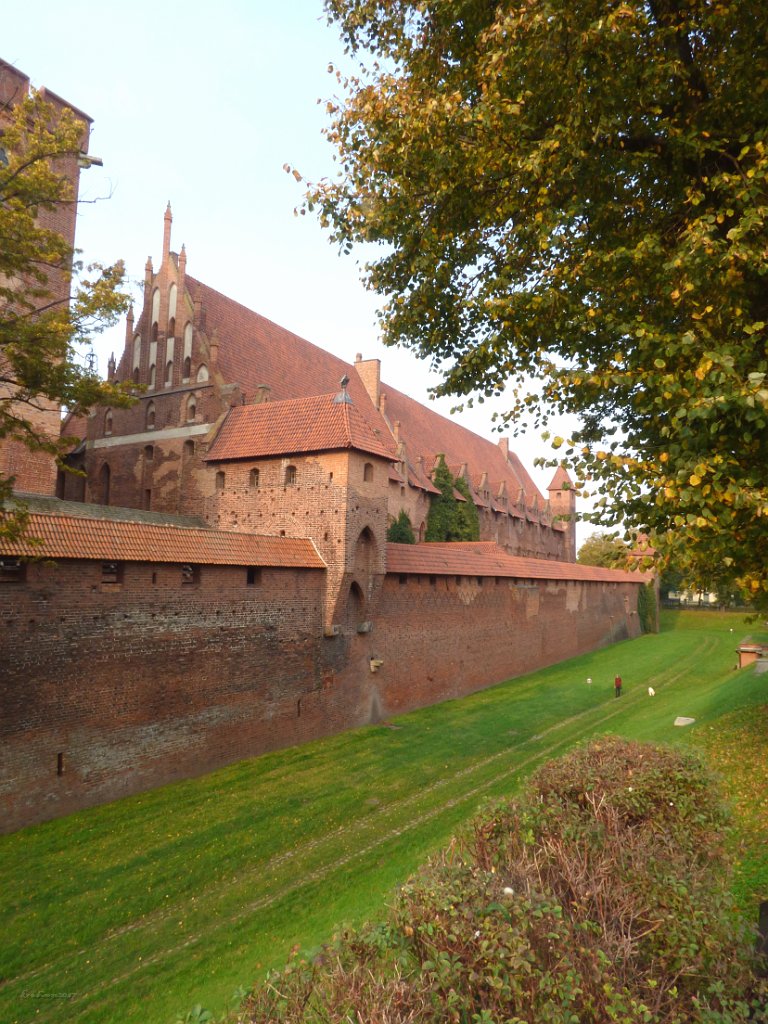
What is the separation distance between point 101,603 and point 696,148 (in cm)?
1175

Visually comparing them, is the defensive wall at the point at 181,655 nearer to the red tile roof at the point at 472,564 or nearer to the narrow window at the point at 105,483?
the red tile roof at the point at 472,564

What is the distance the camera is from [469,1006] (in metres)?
3.74

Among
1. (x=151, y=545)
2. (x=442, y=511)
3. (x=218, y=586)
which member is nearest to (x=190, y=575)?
(x=218, y=586)

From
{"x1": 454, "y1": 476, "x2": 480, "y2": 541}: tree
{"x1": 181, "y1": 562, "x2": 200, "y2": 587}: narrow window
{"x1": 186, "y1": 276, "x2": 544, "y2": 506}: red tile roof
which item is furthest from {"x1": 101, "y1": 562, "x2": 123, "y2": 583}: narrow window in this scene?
{"x1": 454, "y1": 476, "x2": 480, "y2": 541}: tree

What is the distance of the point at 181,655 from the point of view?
14.6 metres

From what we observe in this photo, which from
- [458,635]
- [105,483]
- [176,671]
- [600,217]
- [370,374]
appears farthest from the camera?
[370,374]

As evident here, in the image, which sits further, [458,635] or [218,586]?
[458,635]

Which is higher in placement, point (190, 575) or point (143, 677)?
point (190, 575)

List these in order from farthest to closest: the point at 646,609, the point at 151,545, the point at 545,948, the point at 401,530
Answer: the point at 646,609 < the point at 401,530 < the point at 151,545 < the point at 545,948

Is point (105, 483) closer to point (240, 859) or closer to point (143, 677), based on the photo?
point (143, 677)

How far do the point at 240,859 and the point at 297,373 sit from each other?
21.4 metres

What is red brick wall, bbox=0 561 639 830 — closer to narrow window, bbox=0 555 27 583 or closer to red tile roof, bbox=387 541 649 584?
narrow window, bbox=0 555 27 583

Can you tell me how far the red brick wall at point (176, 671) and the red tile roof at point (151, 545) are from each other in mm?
303

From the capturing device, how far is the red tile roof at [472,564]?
21359mm
